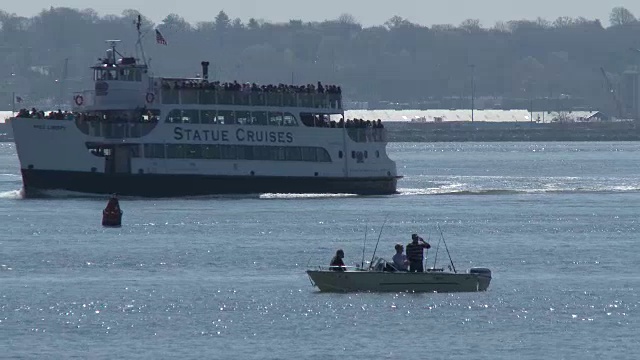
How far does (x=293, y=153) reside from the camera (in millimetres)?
112812

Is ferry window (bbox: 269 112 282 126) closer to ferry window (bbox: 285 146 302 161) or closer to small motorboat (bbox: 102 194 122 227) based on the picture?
ferry window (bbox: 285 146 302 161)

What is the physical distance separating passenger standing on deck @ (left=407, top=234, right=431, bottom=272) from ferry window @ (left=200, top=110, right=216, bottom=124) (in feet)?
162

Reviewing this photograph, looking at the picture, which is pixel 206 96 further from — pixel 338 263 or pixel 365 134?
pixel 338 263

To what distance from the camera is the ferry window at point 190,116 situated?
110500mm

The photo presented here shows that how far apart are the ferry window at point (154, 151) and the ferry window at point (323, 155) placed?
30.4ft

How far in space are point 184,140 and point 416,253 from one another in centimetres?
4964

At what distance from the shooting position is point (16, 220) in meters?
97.2

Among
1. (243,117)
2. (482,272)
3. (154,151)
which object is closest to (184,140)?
(154,151)

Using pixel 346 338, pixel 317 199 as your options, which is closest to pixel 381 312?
pixel 346 338

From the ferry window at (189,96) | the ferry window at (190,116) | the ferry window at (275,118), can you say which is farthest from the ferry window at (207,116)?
the ferry window at (275,118)

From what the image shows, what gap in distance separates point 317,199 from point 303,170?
6.16ft

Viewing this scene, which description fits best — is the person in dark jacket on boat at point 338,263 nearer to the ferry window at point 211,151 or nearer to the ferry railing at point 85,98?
the ferry window at point 211,151

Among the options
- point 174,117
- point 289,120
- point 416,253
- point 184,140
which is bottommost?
point 416,253

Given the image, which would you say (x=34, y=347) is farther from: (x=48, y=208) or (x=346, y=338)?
(x=48, y=208)
